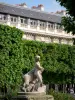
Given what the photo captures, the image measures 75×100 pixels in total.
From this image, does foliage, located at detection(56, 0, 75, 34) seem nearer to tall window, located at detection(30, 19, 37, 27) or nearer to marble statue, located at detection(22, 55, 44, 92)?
marble statue, located at detection(22, 55, 44, 92)

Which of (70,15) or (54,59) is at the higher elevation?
(70,15)

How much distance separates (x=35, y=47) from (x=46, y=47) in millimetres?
1905

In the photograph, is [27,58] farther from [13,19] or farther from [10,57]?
[13,19]

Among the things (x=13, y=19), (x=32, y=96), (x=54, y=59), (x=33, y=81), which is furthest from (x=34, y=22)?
(x=32, y=96)

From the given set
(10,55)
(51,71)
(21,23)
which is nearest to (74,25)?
(10,55)

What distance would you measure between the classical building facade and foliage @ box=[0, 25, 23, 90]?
2361cm

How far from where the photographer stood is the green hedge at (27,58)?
39375 mm

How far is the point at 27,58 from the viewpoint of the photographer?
43938 millimetres

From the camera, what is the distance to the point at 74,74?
50281mm

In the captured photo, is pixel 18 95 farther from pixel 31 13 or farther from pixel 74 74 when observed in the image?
Answer: pixel 31 13

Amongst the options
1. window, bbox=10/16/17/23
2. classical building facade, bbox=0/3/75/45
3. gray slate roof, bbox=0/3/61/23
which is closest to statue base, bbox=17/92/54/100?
classical building facade, bbox=0/3/75/45

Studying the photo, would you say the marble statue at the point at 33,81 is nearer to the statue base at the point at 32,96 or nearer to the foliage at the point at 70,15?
the statue base at the point at 32,96

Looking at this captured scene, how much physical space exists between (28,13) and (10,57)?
3173 cm

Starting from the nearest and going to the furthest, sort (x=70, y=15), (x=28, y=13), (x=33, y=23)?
(x=70, y=15) < (x=28, y=13) < (x=33, y=23)
